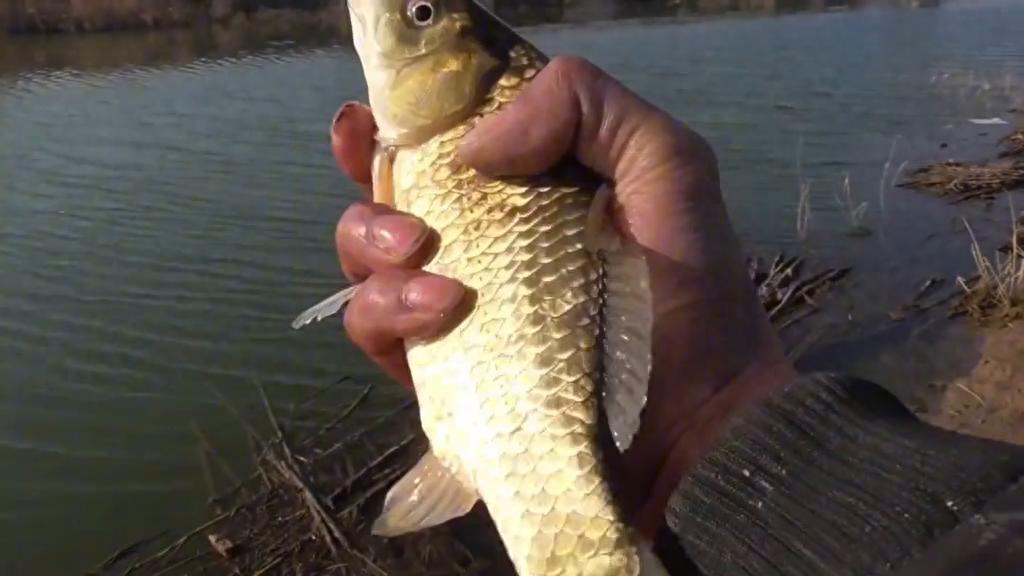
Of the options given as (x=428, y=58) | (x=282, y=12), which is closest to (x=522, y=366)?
(x=428, y=58)

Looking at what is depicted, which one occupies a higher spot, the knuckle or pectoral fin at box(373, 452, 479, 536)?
the knuckle

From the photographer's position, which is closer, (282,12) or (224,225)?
(224,225)

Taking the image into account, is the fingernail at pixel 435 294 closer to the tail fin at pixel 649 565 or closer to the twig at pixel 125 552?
the tail fin at pixel 649 565

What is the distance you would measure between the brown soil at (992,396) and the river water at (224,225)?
A: 345 mm

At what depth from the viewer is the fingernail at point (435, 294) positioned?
7.93 feet

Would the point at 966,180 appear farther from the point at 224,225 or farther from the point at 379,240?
the point at 379,240

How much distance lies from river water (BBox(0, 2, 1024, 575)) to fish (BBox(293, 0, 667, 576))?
5032 mm

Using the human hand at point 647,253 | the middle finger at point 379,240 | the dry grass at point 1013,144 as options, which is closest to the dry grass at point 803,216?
the dry grass at point 1013,144

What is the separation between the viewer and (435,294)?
2449 mm

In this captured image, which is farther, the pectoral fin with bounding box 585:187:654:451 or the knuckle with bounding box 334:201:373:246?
the knuckle with bounding box 334:201:373:246

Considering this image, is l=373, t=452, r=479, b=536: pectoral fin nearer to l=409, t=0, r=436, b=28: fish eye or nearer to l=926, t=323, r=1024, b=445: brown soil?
l=409, t=0, r=436, b=28: fish eye

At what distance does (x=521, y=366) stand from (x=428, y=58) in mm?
888

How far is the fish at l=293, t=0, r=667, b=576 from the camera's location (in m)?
2.18

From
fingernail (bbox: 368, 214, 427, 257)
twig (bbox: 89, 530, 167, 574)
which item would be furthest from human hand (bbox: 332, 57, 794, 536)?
twig (bbox: 89, 530, 167, 574)
